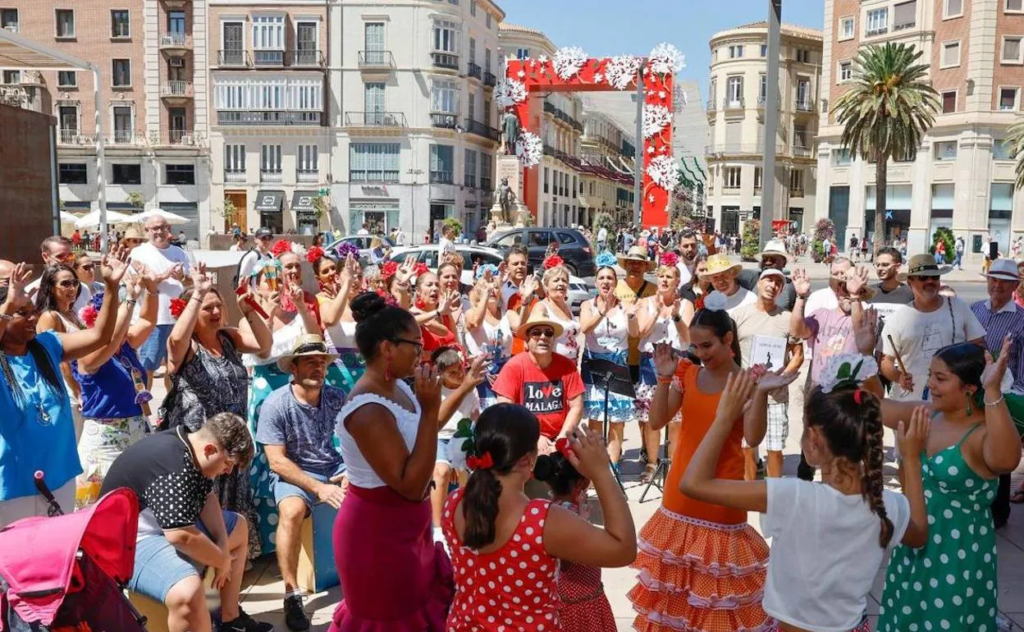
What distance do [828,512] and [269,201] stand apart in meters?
43.7

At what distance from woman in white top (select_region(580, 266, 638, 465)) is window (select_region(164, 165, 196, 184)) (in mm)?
42378

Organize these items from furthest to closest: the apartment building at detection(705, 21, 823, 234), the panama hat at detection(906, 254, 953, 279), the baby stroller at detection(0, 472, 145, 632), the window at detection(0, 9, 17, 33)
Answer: the apartment building at detection(705, 21, 823, 234), the window at detection(0, 9, 17, 33), the panama hat at detection(906, 254, 953, 279), the baby stroller at detection(0, 472, 145, 632)

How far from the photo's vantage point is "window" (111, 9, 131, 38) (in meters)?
44.3

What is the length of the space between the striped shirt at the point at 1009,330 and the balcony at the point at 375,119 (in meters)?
40.6

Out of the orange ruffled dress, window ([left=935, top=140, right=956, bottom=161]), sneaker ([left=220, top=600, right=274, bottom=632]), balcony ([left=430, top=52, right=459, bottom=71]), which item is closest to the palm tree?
window ([left=935, top=140, right=956, bottom=161])

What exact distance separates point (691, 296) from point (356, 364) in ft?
11.0

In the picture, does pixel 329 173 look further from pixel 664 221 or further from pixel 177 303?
pixel 177 303

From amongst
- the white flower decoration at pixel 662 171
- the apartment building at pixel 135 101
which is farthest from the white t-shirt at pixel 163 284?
the apartment building at pixel 135 101

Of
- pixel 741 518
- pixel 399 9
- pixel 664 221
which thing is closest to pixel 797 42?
pixel 399 9

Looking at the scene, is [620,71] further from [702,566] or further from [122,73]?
[702,566]

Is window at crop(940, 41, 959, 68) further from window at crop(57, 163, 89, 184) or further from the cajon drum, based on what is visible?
the cajon drum

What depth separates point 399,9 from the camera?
44062mm

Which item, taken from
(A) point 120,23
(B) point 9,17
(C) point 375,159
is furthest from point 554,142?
(B) point 9,17

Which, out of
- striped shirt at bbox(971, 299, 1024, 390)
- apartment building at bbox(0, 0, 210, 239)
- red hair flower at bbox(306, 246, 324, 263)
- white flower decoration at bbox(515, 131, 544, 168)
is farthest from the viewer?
apartment building at bbox(0, 0, 210, 239)
